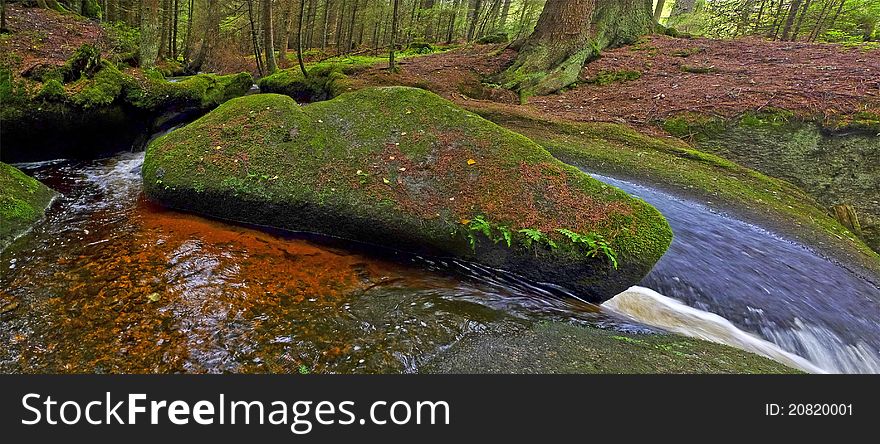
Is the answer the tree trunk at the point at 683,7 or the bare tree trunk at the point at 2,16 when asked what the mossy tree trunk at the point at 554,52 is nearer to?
the bare tree trunk at the point at 2,16

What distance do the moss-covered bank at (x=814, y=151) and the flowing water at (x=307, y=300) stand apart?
2316 mm

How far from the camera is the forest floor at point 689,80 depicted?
8.42 m

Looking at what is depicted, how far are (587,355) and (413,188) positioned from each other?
2498 mm

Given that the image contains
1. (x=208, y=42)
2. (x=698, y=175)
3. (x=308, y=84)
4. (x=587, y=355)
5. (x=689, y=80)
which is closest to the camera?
(x=587, y=355)

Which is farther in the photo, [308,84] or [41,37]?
[308,84]

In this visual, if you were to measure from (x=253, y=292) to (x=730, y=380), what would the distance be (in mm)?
3283

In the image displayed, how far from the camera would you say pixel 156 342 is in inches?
108

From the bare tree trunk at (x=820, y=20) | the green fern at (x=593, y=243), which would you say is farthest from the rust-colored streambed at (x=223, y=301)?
the bare tree trunk at (x=820, y=20)

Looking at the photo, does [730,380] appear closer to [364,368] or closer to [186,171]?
[364,368]

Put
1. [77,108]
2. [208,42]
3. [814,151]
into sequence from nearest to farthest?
[77,108] → [814,151] → [208,42]

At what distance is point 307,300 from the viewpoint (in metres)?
3.41

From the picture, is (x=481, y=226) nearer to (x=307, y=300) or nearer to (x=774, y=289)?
(x=307, y=300)

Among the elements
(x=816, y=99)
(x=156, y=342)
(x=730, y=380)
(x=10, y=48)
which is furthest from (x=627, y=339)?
(x=10, y=48)

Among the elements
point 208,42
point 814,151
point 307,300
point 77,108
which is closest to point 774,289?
point 814,151
